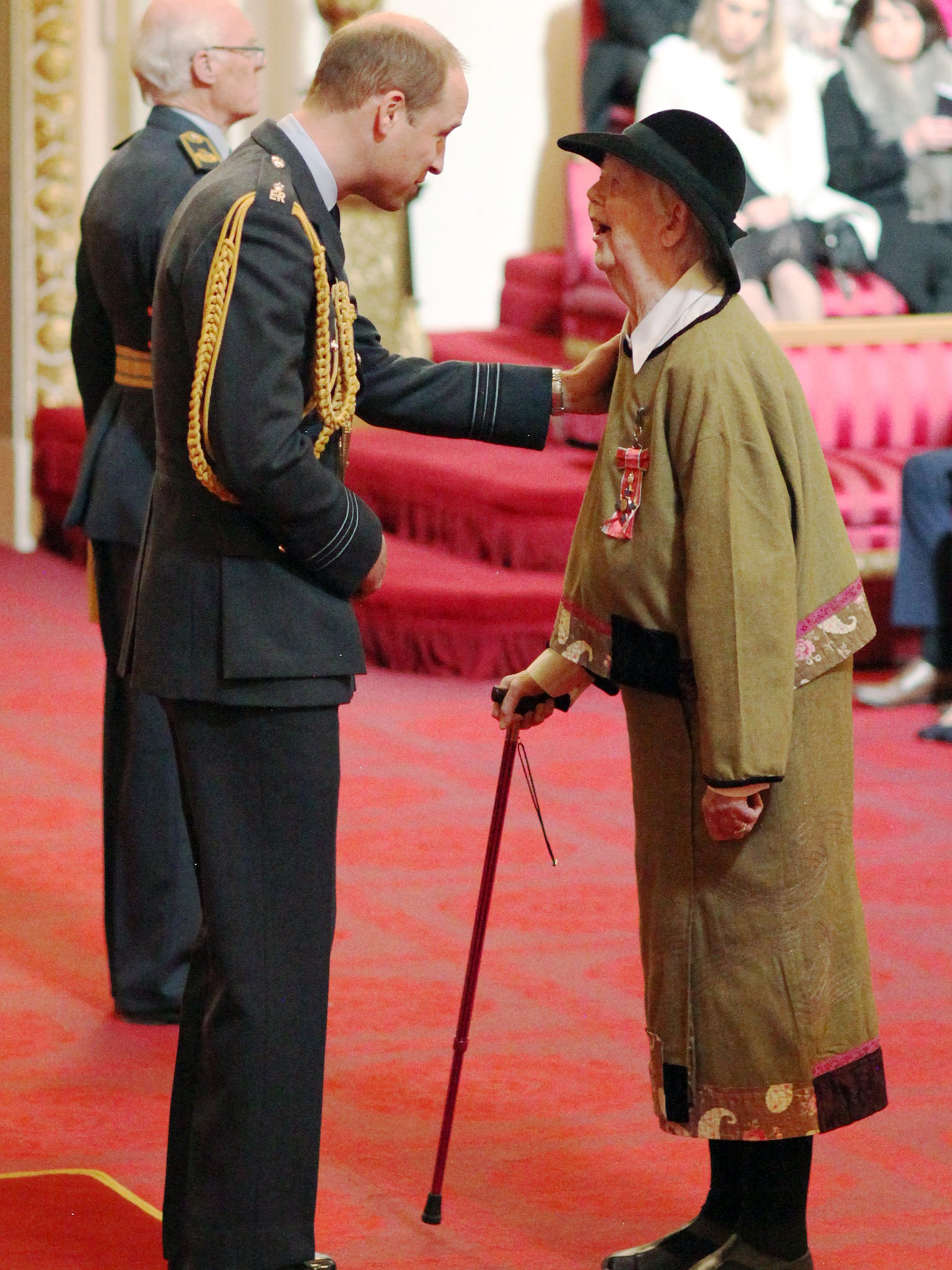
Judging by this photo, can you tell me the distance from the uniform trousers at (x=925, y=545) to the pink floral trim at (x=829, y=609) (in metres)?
3.23

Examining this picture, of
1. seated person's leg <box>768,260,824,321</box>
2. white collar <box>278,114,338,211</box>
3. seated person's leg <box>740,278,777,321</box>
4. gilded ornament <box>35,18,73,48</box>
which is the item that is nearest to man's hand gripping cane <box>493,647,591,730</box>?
white collar <box>278,114,338,211</box>

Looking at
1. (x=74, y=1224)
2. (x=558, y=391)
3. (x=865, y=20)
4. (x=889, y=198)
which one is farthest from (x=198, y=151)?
(x=865, y=20)

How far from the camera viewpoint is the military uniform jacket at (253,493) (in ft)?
6.76

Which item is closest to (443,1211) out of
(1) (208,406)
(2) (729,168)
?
(1) (208,406)

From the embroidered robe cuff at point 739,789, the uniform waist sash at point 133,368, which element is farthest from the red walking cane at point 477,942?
the uniform waist sash at point 133,368

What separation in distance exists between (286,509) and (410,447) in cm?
468

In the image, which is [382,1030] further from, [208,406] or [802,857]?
[208,406]

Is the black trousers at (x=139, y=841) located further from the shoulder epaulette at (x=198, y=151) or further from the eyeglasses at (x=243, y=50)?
the eyeglasses at (x=243, y=50)

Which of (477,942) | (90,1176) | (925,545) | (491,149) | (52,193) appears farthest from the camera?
(491,149)

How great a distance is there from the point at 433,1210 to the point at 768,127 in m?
5.84

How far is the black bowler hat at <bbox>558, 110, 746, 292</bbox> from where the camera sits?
212cm

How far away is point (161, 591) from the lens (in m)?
2.22

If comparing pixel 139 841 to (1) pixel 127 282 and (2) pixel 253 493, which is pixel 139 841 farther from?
(2) pixel 253 493

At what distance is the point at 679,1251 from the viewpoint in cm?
241
